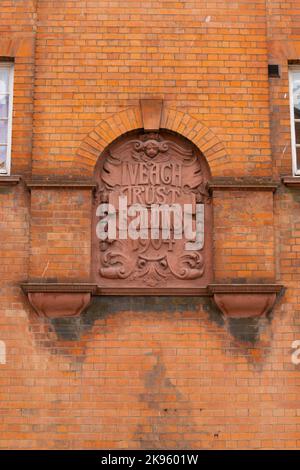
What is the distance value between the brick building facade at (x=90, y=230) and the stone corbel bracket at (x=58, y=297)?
2cm

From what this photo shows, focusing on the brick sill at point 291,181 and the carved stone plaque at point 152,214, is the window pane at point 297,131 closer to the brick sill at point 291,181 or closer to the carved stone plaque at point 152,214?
the brick sill at point 291,181

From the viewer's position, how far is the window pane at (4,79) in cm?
920

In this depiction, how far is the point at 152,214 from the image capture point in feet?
28.6

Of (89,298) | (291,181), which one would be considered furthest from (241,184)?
(89,298)

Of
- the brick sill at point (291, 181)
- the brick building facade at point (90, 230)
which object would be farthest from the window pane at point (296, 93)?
the brick sill at point (291, 181)

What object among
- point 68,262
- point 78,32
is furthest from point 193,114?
point 68,262

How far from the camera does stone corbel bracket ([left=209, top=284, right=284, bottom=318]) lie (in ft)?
27.2

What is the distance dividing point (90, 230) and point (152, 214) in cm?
81

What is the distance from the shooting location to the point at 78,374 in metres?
8.16

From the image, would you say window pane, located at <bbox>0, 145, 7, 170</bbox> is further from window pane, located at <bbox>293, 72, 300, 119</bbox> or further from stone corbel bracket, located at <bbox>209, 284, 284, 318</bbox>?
window pane, located at <bbox>293, 72, 300, 119</bbox>

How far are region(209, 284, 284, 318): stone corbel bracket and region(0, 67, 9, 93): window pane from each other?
3823 millimetres

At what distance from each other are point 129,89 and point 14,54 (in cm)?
162

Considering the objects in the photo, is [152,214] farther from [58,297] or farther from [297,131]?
[297,131]

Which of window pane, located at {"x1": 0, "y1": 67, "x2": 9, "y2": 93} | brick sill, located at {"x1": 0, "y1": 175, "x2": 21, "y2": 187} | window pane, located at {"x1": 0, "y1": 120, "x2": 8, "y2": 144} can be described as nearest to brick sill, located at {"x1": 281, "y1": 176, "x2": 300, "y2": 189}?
brick sill, located at {"x1": 0, "y1": 175, "x2": 21, "y2": 187}
